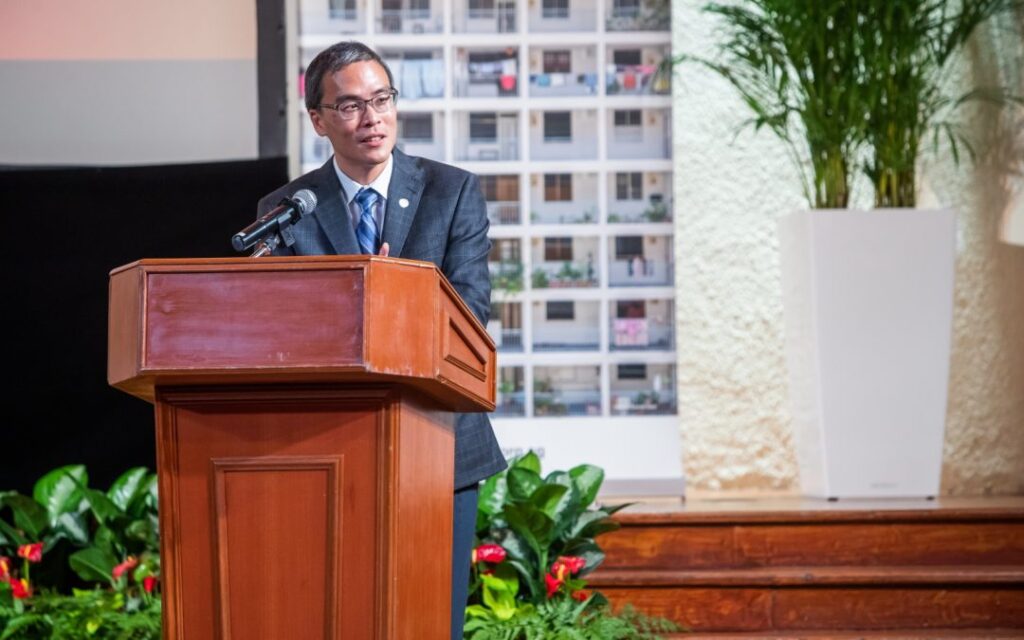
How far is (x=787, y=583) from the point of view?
3.49 metres

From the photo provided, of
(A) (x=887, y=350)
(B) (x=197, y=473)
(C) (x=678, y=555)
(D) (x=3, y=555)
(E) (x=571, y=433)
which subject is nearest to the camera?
(B) (x=197, y=473)

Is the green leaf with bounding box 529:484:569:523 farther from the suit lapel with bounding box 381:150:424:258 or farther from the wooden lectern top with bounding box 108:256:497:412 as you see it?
the wooden lectern top with bounding box 108:256:497:412

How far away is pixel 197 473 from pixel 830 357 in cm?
304

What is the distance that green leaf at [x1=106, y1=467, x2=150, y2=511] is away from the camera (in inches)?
133

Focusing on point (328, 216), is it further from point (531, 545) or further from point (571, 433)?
point (571, 433)

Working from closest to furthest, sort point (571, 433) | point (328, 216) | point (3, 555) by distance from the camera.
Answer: point (328, 216) → point (3, 555) → point (571, 433)

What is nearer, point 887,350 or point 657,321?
point 887,350

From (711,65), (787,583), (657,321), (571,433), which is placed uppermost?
(711,65)

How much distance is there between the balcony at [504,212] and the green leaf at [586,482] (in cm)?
178

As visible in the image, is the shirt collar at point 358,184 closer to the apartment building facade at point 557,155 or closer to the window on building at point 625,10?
the apartment building facade at point 557,155

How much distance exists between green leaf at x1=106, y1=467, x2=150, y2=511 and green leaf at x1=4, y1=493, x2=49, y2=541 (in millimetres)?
177

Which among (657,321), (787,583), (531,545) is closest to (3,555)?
(531,545)

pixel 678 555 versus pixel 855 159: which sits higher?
pixel 855 159

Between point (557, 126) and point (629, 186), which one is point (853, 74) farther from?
point (557, 126)
